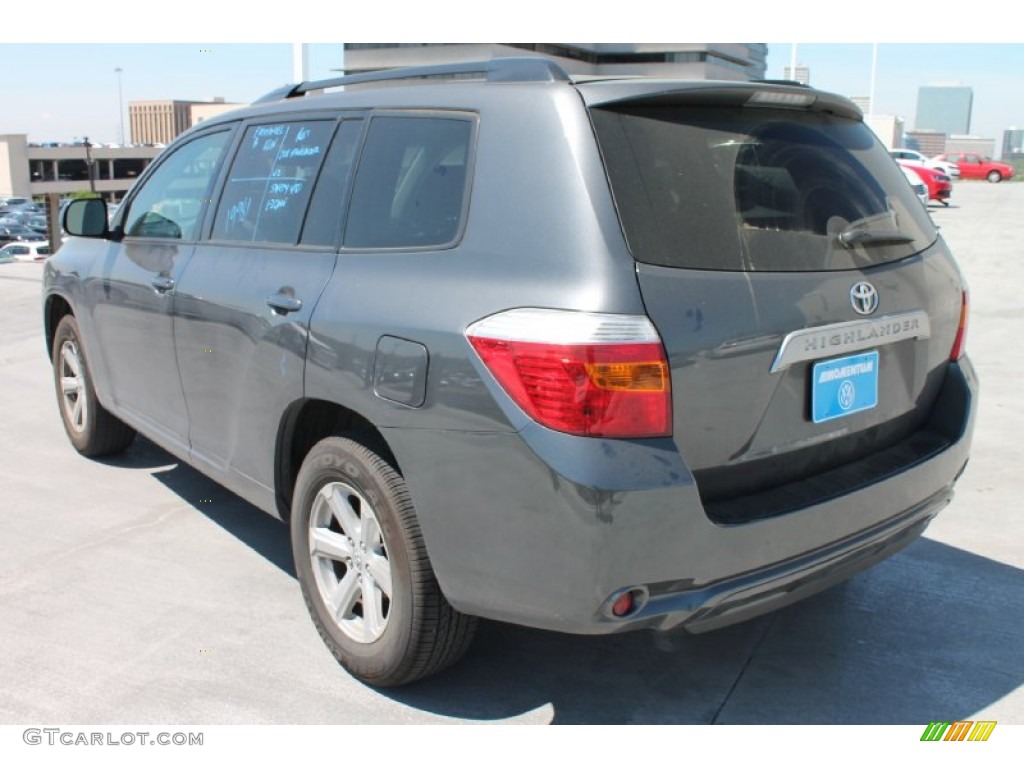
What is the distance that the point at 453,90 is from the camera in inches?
123

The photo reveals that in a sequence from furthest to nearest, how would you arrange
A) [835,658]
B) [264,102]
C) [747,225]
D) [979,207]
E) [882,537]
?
[979,207] < [264,102] < [835,658] < [882,537] < [747,225]

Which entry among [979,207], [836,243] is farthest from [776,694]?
[979,207]

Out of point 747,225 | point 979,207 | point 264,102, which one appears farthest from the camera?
point 979,207

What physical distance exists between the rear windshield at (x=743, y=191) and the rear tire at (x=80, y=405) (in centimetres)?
363

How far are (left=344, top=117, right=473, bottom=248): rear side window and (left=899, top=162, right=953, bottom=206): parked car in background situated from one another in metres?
26.7

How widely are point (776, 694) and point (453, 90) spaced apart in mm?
2143

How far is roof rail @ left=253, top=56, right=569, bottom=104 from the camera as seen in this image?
2.87m

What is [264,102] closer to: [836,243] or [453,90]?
[453,90]

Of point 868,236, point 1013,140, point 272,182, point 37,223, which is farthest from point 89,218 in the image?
point 1013,140

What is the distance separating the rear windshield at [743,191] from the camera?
2656mm

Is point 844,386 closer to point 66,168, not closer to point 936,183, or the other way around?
point 936,183

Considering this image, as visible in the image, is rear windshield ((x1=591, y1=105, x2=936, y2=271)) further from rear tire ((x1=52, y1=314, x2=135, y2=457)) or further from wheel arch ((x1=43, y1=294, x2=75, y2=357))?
wheel arch ((x1=43, y1=294, x2=75, y2=357))
